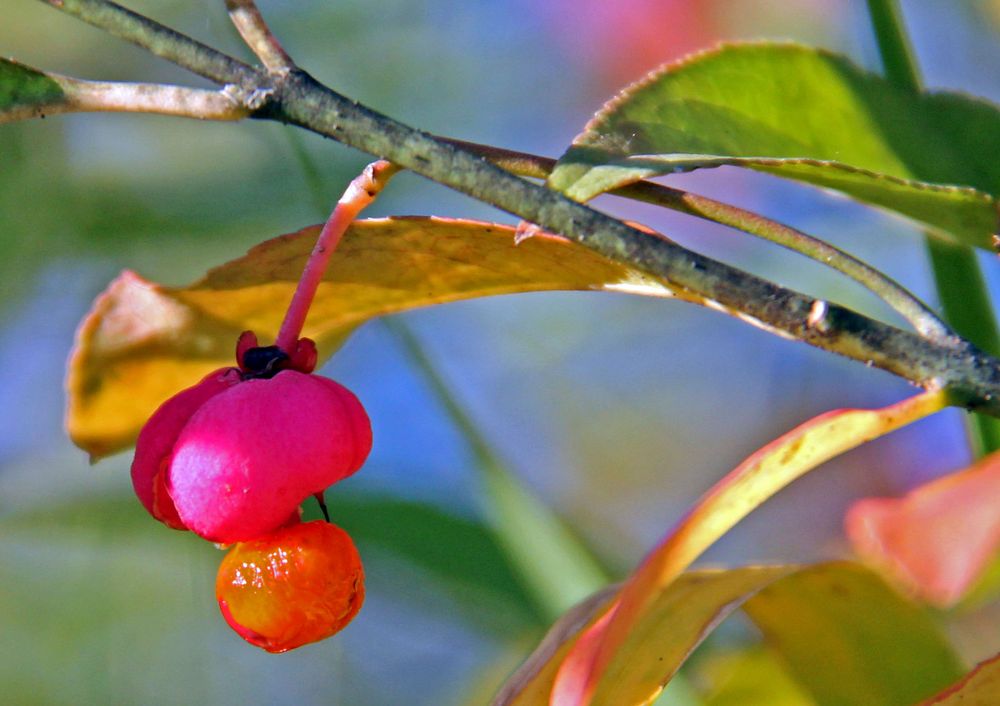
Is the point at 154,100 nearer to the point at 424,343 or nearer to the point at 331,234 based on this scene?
the point at 331,234

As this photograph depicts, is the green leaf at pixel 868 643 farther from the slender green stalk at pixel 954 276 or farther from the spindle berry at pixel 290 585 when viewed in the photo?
the spindle berry at pixel 290 585

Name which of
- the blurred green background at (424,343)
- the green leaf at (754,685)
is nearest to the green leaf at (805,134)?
the green leaf at (754,685)

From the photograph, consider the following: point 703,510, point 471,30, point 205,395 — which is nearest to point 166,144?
point 471,30

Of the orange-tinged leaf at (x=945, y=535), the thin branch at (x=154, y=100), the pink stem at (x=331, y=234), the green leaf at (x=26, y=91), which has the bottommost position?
the orange-tinged leaf at (x=945, y=535)

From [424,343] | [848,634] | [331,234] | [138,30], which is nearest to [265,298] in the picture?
[331,234]

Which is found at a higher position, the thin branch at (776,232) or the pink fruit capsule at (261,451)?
the thin branch at (776,232)

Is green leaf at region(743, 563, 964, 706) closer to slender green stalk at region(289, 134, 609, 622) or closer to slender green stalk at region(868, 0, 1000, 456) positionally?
slender green stalk at region(868, 0, 1000, 456)
